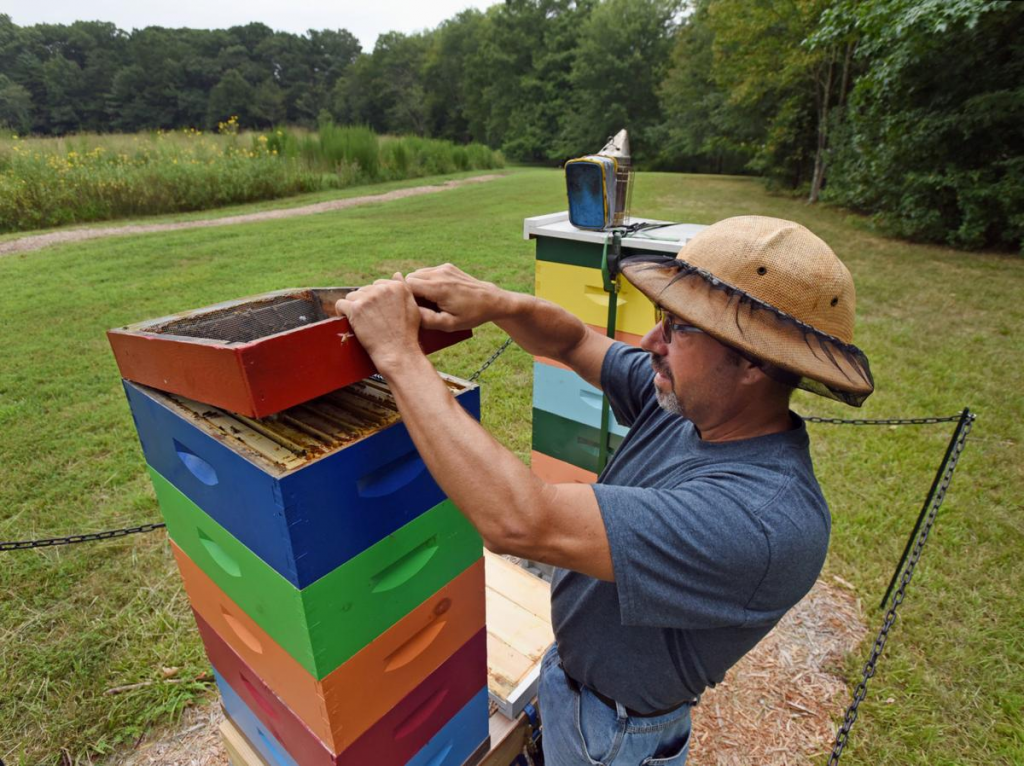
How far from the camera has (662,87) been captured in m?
29.9

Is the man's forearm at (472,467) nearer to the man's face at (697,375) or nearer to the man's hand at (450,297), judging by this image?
the man's hand at (450,297)

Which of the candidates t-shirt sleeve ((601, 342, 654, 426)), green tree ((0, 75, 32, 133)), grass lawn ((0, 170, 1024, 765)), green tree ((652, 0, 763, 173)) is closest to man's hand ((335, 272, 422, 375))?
t-shirt sleeve ((601, 342, 654, 426))

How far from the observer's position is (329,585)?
1.15 m

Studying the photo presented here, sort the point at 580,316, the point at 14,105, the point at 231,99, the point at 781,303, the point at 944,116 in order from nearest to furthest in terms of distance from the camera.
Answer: the point at 781,303 → the point at 580,316 → the point at 944,116 → the point at 14,105 → the point at 231,99

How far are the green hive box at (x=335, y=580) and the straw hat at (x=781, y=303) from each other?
2.62 feet

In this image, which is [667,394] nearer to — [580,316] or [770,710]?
[580,316]

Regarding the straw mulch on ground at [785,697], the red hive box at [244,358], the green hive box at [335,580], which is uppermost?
the red hive box at [244,358]

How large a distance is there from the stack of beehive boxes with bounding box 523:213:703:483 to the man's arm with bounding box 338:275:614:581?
4.81 ft

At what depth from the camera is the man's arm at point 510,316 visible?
1299 mm

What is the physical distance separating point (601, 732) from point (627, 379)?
3.15 feet

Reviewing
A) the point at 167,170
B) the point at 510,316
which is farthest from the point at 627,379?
the point at 167,170

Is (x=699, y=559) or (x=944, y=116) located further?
(x=944, y=116)

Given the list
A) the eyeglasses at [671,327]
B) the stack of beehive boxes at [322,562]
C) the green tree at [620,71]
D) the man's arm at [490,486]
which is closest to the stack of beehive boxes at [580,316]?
the eyeglasses at [671,327]

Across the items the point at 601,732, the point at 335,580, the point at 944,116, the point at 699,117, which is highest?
the point at 699,117
